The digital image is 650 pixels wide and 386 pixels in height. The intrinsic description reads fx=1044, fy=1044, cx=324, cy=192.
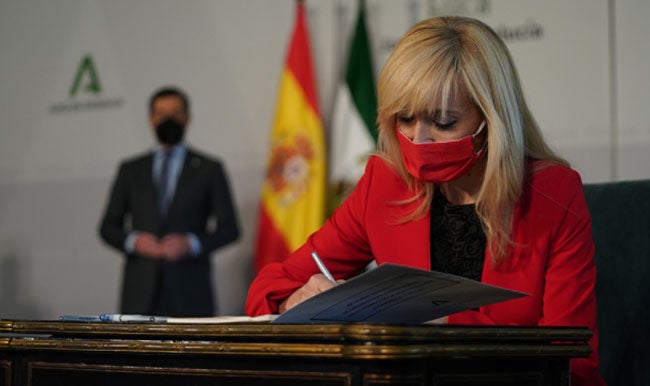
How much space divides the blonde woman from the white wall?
3289mm

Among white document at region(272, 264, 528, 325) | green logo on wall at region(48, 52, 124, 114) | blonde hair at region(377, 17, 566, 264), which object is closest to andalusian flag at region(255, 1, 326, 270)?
green logo on wall at region(48, 52, 124, 114)

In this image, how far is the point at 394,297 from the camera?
138 centimetres

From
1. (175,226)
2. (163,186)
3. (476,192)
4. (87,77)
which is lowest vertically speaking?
(175,226)

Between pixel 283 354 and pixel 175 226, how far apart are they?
4248 mm

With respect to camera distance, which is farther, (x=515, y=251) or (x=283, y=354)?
(x=515, y=251)

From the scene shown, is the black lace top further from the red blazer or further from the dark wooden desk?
the dark wooden desk

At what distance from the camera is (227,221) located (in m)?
5.51

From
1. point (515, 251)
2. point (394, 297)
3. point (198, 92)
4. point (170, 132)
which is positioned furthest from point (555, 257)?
point (198, 92)

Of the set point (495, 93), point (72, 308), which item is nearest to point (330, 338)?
point (495, 93)

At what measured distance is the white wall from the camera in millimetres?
5230

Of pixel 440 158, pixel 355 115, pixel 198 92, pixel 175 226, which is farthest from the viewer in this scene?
pixel 198 92

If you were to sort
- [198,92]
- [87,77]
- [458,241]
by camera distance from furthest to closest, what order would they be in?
[87,77] < [198,92] < [458,241]

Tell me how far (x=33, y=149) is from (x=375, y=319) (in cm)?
611

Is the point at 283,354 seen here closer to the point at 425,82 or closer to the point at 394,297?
the point at 394,297
